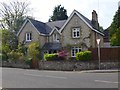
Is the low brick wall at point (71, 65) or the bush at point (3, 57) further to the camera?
the bush at point (3, 57)

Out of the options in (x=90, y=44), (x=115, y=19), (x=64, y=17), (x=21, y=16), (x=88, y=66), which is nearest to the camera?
(x=88, y=66)

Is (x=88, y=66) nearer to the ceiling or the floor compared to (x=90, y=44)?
nearer to the floor

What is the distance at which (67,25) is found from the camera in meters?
41.5

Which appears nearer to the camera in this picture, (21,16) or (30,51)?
(30,51)

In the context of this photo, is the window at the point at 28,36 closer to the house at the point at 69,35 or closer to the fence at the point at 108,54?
the house at the point at 69,35

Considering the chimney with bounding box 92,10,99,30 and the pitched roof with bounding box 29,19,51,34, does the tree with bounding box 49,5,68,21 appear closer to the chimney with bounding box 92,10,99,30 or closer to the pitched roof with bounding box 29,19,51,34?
the pitched roof with bounding box 29,19,51,34

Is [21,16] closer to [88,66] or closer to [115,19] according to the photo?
[115,19]

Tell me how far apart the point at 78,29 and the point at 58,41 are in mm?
4891

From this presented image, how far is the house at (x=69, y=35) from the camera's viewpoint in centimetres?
4047

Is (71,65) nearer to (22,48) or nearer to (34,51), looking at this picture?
(34,51)

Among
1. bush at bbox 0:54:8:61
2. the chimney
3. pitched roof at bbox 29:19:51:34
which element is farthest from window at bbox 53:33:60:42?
bush at bbox 0:54:8:61

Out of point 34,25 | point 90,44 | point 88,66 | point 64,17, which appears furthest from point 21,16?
point 88,66

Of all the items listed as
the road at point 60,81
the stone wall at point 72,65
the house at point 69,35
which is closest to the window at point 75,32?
the house at point 69,35

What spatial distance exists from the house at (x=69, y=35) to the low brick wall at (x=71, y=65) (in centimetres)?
798
